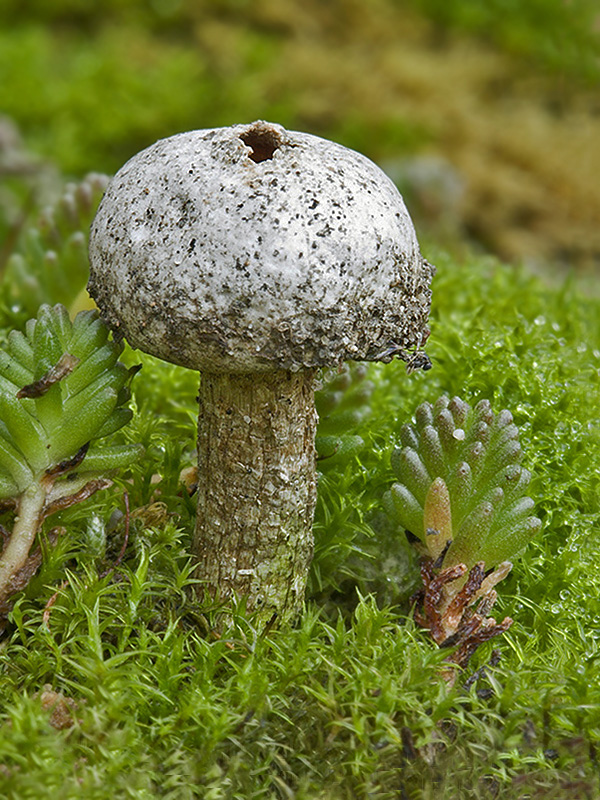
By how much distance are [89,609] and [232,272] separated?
80cm

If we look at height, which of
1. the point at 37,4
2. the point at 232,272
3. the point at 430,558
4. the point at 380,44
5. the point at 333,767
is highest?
the point at 380,44

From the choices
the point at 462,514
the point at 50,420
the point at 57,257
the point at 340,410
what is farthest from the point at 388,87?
the point at 50,420

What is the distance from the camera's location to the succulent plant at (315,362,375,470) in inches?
78.9

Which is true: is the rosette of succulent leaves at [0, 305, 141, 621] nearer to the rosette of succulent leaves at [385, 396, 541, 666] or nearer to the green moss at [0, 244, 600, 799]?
the green moss at [0, 244, 600, 799]

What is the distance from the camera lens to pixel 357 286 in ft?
4.82

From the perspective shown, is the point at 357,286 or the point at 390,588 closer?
the point at 357,286

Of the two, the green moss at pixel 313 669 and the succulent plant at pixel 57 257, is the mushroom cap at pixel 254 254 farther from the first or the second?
the succulent plant at pixel 57 257

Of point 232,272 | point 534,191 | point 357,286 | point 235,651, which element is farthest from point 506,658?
point 534,191

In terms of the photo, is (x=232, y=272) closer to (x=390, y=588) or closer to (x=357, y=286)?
(x=357, y=286)

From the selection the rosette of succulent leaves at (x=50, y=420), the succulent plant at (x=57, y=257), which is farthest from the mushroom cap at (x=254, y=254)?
the succulent plant at (x=57, y=257)

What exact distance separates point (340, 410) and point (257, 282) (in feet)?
2.72

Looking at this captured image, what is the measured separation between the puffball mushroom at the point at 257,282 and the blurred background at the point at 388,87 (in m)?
3.90

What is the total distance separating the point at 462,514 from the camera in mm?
1731

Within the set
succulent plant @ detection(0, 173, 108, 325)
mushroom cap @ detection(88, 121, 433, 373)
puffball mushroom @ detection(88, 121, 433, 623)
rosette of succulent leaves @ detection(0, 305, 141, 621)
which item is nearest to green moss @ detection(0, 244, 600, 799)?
rosette of succulent leaves @ detection(0, 305, 141, 621)
